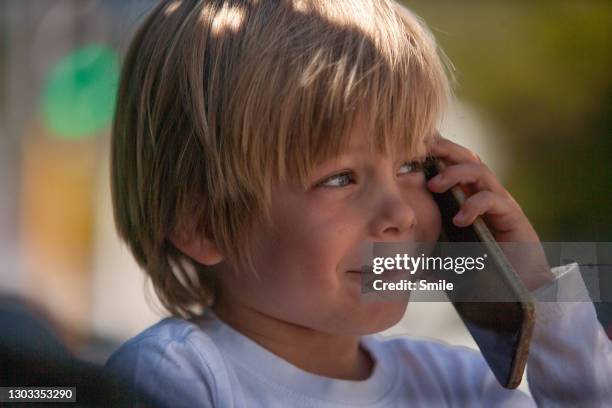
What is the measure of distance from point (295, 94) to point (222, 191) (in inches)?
7.9

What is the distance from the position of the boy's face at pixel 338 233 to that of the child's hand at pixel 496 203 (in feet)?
0.18

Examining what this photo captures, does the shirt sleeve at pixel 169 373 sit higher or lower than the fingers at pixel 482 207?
lower

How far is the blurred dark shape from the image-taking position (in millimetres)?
1589

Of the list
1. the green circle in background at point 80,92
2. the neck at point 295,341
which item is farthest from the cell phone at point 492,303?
the green circle in background at point 80,92

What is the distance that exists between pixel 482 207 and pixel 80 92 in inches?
27.6

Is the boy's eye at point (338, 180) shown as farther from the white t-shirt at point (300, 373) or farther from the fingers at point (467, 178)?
the white t-shirt at point (300, 373)

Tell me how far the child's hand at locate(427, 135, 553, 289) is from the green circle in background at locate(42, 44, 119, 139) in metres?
0.56

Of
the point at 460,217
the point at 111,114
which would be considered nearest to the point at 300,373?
the point at 460,217

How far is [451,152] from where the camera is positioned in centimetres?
159

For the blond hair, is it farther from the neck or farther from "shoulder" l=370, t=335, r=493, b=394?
"shoulder" l=370, t=335, r=493, b=394

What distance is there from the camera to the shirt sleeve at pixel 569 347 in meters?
1.57

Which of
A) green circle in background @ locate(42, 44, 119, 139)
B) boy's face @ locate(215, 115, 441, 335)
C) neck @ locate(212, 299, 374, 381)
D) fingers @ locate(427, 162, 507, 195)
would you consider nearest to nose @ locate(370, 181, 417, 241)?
boy's face @ locate(215, 115, 441, 335)

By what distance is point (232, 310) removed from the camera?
1639 mm

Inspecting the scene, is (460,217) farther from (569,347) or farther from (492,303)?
(569,347)
